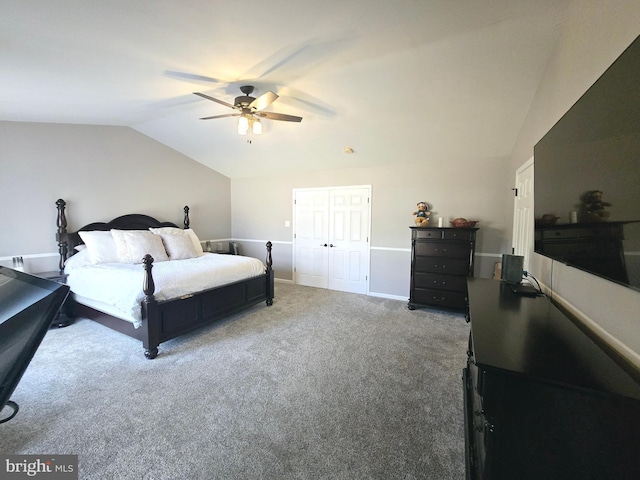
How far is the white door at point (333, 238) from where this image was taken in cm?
489

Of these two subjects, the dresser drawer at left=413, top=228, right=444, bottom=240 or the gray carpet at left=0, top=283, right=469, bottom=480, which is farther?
the dresser drawer at left=413, top=228, right=444, bottom=240

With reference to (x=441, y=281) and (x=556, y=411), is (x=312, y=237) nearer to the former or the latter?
(x=441, y=281)

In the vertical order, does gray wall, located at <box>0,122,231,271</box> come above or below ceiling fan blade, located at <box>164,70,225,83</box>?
below

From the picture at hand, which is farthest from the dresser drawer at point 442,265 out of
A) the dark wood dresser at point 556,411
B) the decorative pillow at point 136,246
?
the decorative pillow at point 136,246

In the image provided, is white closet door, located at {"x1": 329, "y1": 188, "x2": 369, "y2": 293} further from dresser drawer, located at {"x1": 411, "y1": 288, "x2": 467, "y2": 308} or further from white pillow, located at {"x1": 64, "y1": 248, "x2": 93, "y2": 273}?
white pillow, located at {"x1": 64, "y1": 248, "x2": 93, "y2": 273}

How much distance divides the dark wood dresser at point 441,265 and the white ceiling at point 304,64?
1244 mm

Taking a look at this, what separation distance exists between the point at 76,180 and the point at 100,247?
113cm

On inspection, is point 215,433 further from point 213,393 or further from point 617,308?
point 617,308

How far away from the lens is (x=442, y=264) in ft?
12.7

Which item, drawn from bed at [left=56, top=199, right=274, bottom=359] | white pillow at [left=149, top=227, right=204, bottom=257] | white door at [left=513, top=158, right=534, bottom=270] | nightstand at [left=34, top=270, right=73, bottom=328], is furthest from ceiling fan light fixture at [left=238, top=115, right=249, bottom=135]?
nightstand at [left=34, top=270, right=73, bottom=328]

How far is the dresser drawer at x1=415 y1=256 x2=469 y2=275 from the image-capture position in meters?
3.77

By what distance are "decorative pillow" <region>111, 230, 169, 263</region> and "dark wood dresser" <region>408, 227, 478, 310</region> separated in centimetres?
377

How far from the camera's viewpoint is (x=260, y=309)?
162 inches

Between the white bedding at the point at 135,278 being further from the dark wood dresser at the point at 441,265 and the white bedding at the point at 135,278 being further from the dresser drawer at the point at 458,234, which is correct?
the dresser drawer at the point at 458,234
